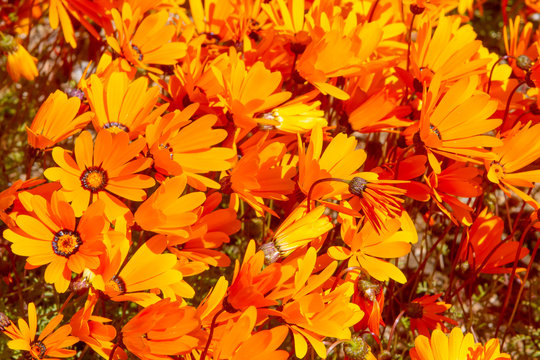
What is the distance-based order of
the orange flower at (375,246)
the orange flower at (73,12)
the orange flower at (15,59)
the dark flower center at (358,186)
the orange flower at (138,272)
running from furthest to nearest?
1. the orange flower at (15,59)
2. the orange flower at (73,12)
3. the orange flower at (375,246)
4. the dark flower center at (358,186)
5. the orange flower at (138,272)

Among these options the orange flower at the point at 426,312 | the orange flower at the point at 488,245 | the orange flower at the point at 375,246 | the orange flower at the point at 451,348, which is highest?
the orange flower at the point at 375,246

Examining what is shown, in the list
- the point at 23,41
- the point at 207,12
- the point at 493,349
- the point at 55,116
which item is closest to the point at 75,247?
the point at 55,116

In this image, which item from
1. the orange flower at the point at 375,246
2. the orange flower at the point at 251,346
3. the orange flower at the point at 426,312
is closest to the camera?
the orange flower at the point at 251,346

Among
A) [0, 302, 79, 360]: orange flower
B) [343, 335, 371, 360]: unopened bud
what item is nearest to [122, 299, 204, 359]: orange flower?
[0, 302, 79, 360]: orange flower

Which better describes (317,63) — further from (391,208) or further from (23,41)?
(23,41)

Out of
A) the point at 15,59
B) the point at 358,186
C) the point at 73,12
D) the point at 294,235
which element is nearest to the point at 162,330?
the point at 294,235

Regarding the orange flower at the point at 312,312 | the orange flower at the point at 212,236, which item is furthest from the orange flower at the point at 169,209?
the orange flower at the point at 312,312

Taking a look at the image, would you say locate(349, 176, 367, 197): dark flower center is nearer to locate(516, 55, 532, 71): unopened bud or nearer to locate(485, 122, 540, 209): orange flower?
locate(485, 122, 540, 209): orange flower

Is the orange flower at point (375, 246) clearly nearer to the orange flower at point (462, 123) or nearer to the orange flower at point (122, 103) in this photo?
the orange flower at point (462, 123)
